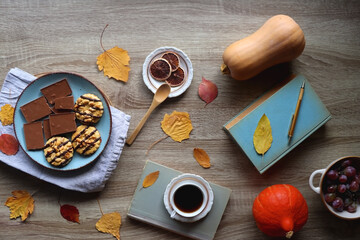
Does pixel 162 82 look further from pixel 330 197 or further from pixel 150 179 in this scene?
pixel 330 197

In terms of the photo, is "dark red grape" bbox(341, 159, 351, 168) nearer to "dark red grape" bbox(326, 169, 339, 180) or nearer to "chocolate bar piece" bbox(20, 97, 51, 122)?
"dark red grape" bbox(326, 169, 339, 180)

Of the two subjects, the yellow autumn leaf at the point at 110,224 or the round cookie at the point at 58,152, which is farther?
the yellow autumn leaf at the point at 110,224

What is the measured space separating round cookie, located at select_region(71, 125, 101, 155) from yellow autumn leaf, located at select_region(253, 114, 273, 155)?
0.60 m

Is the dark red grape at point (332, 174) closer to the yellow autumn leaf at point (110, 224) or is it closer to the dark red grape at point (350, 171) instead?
the dark red grape at point (350, 171)

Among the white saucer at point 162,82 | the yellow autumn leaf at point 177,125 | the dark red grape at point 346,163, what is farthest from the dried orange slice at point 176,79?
the dark red grape at point 346,163

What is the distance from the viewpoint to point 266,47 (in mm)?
1248

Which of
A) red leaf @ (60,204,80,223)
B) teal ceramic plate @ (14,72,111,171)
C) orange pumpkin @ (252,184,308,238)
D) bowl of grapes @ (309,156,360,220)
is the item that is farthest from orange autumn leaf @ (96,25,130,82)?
bowl of grapes @ (309,156,360,220)

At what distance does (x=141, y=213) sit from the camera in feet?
4.36

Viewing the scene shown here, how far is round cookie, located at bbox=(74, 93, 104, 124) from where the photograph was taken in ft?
4.08

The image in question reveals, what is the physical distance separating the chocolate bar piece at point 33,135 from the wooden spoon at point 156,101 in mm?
329

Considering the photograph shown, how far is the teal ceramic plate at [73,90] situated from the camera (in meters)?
1.25

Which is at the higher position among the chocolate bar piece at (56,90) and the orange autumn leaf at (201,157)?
the chocolate bar piece at (56,90)

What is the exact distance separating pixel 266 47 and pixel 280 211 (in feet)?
1.97

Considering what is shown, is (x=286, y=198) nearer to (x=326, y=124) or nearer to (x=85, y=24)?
(x=326, y=124)
